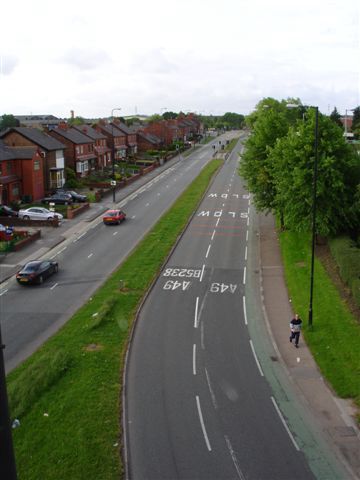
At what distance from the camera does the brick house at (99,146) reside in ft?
285

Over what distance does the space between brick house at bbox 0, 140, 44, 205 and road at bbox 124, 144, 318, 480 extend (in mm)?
30538

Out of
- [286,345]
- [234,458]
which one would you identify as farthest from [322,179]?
[234,458]

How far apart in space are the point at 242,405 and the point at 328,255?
20238 mm

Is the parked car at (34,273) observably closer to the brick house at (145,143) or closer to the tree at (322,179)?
the tree at (322,179)

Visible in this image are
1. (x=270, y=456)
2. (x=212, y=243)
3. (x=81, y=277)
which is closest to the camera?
(x=270, y=456)

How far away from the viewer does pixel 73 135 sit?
7912cm

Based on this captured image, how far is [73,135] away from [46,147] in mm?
15502

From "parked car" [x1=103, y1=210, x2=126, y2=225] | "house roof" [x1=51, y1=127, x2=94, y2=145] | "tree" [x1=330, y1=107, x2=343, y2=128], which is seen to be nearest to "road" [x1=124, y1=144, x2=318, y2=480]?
"parked car" [x1=103, y1=210, x2=126, y2=225]

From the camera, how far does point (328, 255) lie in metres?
35.4

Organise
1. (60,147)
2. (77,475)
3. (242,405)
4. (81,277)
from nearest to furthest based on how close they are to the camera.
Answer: (77,475), (242,405), (81,277), (60,147)

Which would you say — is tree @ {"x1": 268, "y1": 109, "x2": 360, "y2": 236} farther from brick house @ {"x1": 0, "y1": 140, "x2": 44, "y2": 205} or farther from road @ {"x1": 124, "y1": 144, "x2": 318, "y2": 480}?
brick house @ {"x1": 0, "y1": 140, "x2": 44, "y2": 205}

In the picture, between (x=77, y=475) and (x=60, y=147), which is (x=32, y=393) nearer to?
(x=77, y=475)

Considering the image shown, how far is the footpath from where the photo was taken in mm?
15180

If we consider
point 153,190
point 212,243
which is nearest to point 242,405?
point 212,243
